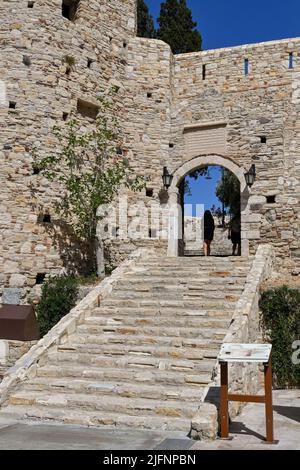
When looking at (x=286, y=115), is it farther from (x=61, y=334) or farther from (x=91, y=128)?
(x=61, y=334)

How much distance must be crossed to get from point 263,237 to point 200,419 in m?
7.55

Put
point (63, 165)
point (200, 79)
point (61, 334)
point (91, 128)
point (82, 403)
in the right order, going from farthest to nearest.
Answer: point (200, 79) < point (91, 128) < point (63, 165) < point (61, 334) < point (82, 403)

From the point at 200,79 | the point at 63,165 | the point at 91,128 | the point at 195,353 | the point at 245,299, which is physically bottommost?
the point at 195,353

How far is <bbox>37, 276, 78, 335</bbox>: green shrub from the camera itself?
10.7m

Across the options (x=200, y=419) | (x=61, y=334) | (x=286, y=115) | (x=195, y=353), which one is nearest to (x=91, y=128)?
(x=286, y=115)

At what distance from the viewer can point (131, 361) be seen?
23.4 ft

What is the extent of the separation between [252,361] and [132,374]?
204 cm

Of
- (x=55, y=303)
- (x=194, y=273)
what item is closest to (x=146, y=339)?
(x=194, y=273)

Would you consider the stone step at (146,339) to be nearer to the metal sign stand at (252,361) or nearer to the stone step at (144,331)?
the stone step at (144,331)

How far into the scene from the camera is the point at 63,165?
1168 cm

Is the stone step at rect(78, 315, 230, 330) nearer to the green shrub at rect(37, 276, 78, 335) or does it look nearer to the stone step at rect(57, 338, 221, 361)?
the stone step at rect(57, 338, 221, 361)

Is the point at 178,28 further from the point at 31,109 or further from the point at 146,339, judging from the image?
the point at 146,339

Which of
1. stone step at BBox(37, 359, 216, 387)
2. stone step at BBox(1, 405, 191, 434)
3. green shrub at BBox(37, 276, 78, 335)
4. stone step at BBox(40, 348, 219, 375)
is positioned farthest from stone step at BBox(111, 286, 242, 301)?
stone step at BBox(1, 405, 191, 434)

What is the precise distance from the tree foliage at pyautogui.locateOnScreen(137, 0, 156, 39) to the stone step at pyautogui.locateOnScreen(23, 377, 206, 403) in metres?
16.2
